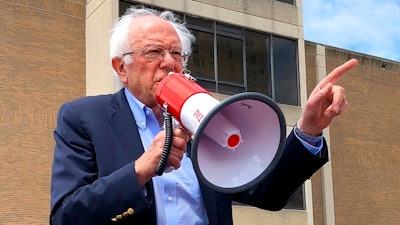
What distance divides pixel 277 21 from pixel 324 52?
522cm

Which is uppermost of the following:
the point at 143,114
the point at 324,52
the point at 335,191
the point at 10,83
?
the point at 143,114

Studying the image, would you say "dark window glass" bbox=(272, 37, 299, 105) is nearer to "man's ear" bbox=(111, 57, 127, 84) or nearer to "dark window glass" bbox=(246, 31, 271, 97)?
"dark window glass" bbox=(246, 31, 271, 97)

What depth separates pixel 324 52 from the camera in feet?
83.4

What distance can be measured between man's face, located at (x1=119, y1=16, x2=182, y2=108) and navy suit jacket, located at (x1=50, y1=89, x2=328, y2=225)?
0.10m

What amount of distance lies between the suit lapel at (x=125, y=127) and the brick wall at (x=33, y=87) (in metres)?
15.1

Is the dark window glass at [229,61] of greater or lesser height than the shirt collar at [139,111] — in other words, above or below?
below

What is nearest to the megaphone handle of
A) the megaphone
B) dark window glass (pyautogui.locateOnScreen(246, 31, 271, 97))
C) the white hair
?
the megaphone

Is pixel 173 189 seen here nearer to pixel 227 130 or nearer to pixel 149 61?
pixel 227 130

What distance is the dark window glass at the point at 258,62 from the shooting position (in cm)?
1984

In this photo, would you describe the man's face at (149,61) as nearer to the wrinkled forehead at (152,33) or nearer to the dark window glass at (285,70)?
the wrinkled forehead at (152,33)

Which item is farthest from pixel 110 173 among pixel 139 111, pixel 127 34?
pixel 127 34

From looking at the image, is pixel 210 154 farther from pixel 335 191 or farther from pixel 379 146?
pixel 379 146

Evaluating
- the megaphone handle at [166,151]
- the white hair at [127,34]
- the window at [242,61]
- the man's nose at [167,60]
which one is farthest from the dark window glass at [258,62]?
the megaphone handle at [166,151]

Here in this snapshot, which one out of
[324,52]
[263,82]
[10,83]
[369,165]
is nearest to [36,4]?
[10,83]
